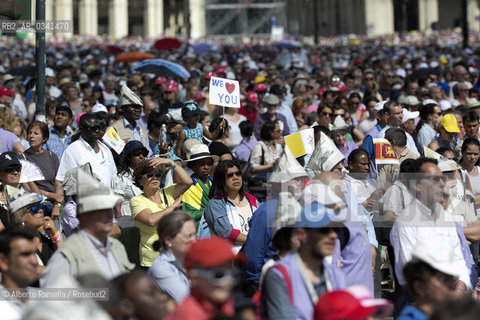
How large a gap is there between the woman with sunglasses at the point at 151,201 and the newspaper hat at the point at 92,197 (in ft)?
5.90

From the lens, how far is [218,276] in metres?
4.97

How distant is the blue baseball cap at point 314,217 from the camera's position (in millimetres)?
5840

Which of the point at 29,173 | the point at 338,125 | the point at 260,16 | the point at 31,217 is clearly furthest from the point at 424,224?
the point at 260,16

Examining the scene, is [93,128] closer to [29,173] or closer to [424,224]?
[29,173]

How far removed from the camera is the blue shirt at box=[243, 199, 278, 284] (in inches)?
287

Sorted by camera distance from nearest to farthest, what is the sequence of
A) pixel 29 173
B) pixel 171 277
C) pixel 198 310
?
pixel 198 310
pixel 171 277
pixel 29 173

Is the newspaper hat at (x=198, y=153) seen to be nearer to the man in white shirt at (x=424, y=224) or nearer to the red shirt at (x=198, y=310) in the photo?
the man in white shirt at (x=424, y=224)

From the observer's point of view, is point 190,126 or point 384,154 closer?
point 384,154

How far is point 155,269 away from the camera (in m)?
6.51

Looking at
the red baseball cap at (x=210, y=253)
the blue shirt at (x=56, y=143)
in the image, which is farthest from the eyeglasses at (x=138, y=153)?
the red baseball cap at (x=210, y=253)

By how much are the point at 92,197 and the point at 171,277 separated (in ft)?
2.69

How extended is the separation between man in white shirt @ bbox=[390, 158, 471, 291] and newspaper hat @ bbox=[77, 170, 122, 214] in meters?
2.17

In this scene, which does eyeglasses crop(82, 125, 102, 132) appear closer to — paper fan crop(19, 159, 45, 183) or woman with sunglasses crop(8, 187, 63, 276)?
paper fan crop(19, 159, 45, 183)

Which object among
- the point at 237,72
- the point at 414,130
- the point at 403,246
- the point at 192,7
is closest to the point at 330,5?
the point at 192,7
